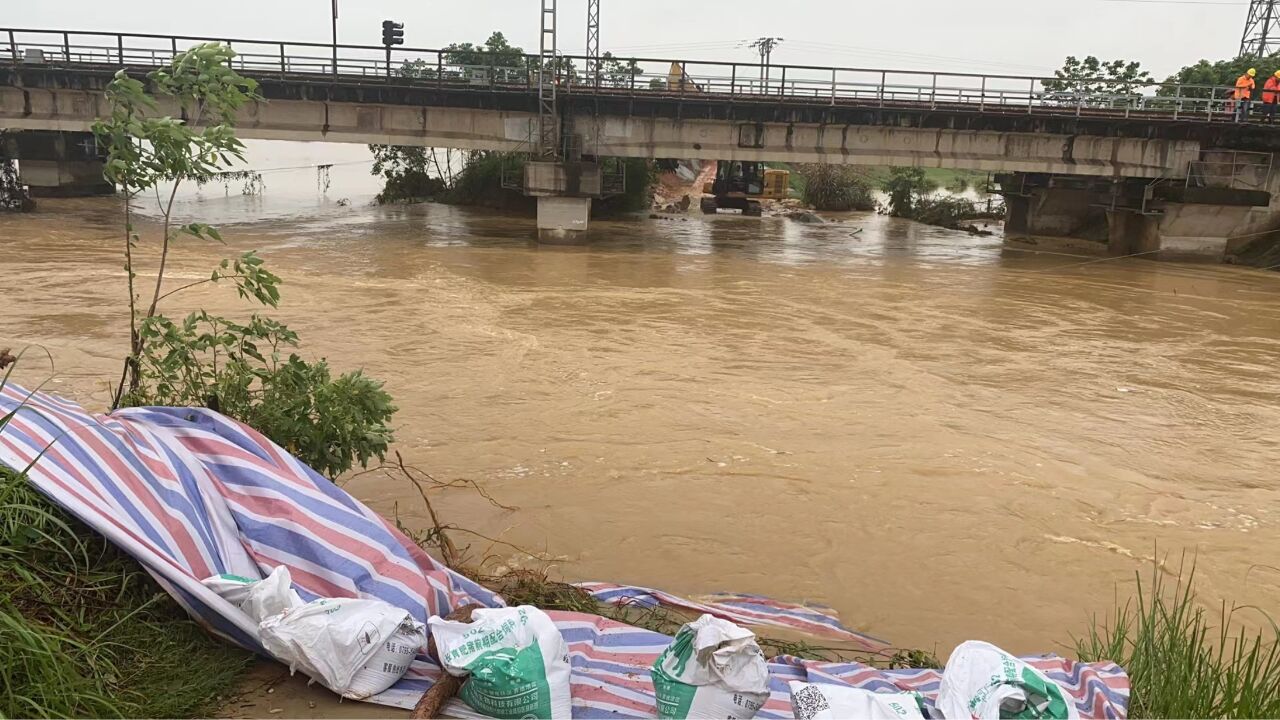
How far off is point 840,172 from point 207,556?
4298 centimetres

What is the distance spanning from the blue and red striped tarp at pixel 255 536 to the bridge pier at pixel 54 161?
34.3m

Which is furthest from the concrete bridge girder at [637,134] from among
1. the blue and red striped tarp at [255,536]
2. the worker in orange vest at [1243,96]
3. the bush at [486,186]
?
the blue and red striped tarp at [255,536]

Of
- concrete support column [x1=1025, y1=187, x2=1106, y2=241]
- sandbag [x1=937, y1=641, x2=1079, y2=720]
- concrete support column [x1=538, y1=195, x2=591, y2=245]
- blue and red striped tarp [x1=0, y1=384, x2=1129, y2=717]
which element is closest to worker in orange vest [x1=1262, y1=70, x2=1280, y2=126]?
concrete support column [x1=1025, y1=187, x2=1106, y2=241]

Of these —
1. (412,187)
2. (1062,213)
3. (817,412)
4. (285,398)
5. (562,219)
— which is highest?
(412,187)

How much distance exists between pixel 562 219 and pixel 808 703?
913 inches

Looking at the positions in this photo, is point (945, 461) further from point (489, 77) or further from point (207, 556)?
point (489, 77)

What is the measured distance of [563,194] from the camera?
2530 centimetres

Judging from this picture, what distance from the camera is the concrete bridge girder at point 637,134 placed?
25156 mm

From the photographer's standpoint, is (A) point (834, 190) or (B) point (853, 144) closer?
(B) point (853, 144)

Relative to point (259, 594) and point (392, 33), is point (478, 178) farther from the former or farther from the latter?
point (259, 594)

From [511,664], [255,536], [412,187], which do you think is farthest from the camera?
[412,187]

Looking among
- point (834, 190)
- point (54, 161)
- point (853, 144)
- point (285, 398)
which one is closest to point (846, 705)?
point (285, 398)

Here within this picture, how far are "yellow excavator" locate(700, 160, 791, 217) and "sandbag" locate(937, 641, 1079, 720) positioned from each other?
35697 mm

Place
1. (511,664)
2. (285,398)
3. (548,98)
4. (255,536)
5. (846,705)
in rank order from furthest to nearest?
(548,98)
(285,398)
(255,536)
(511,664)
(846,705)
